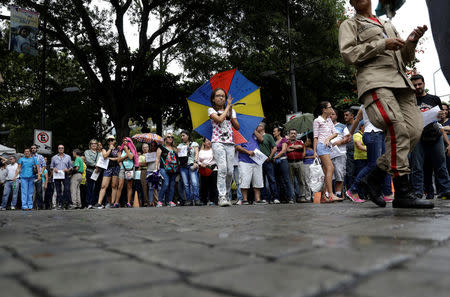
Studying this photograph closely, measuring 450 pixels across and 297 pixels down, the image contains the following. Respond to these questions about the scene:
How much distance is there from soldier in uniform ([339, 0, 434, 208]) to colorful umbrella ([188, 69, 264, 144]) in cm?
384

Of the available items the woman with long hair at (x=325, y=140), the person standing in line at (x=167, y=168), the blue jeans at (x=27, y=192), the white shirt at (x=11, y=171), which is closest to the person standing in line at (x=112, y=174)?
the person standing in line at (x=167, y=168)

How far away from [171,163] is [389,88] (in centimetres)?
676

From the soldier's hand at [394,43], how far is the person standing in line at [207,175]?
6196mm

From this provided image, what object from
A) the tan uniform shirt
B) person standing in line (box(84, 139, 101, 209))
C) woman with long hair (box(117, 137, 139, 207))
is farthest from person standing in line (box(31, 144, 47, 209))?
the tan uniform shirt

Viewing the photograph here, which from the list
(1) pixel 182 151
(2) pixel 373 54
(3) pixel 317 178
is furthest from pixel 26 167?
(2) pixel 373 54

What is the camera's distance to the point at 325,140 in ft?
23.1

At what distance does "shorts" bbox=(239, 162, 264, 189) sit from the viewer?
8945 millimetres

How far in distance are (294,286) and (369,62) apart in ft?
11.5

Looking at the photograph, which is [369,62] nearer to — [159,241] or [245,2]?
[159,241]

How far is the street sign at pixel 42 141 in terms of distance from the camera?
13.5 meters

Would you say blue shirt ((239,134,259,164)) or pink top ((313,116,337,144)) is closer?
pink top ((313,116,337,144))

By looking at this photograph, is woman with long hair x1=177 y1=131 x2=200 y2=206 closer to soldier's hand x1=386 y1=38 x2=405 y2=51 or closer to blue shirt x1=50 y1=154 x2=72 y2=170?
blue shirt x1=50 y1=154 x2=72 y2=170

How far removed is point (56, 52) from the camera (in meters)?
18.6

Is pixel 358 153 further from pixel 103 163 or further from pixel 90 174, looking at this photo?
pixel 90 174
